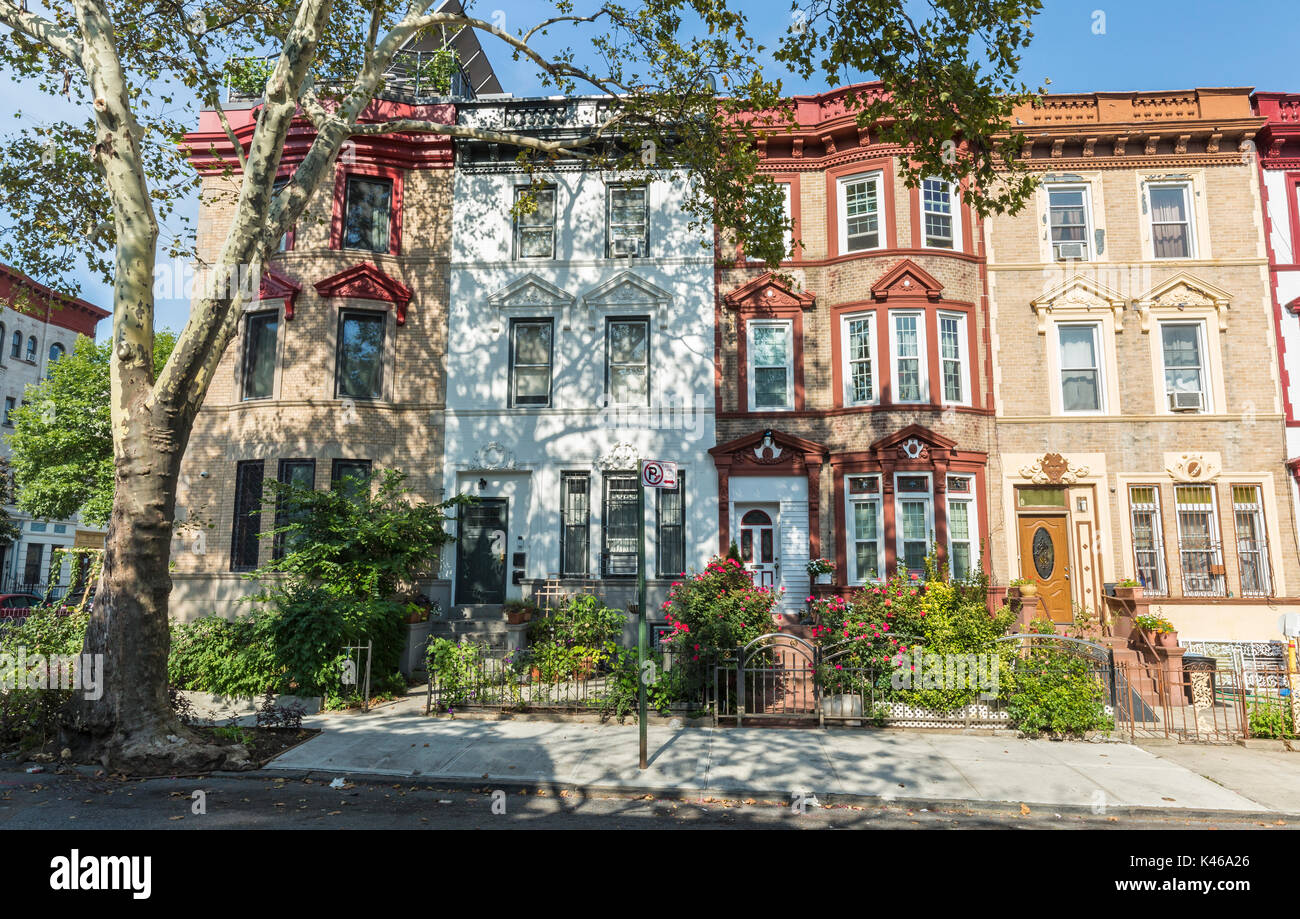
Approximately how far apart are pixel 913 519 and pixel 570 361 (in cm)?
873

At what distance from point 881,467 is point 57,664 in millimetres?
15008

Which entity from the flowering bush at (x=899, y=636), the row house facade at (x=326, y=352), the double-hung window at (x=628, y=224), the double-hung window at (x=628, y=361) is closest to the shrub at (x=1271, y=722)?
the flowering bush at (x=899, y=636)

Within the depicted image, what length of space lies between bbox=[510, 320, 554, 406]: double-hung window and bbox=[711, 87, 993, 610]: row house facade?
13.8ft

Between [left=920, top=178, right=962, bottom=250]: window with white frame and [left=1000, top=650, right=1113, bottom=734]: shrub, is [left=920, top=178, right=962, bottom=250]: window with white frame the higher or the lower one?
the higher one

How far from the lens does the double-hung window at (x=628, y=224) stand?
18.9 m

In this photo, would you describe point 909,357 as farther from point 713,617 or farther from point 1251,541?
point 713,617

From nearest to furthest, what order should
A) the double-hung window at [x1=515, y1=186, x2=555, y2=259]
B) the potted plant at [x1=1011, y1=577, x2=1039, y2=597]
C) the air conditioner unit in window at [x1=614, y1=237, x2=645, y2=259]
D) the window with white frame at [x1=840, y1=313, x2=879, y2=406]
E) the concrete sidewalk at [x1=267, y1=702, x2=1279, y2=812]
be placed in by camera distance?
the concrete sidewalk at [x1=267, y1=702, x2=1279, y2=812] < the potted plant at [x1=1011, y1=577, x2=1039, y2=597] < the window with white frame at [x1=840, y1=313, x2=879, y2=406] < the air conditioner unit in window at [x1=614, y1=237, x2=645, y2=259] < the double-hung window at [x1=515, y1=186, x2=555, y2=259]

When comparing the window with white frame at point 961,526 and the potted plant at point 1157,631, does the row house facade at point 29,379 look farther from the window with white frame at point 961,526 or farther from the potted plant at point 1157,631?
the potted plant at point 1157,631

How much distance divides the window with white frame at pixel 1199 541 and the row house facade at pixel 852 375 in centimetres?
447

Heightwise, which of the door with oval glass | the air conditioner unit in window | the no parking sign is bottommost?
the door with oval glass

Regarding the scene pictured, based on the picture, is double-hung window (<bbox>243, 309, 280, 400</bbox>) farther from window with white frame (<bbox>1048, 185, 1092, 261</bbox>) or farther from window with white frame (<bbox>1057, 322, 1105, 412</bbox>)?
window with white frame (<bbox>1048, 185, 1092, 261</bbox>)

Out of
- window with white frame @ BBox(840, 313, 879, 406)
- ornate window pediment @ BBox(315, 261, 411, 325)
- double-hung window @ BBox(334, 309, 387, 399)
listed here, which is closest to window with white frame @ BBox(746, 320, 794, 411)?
window with white frame @ BBox(840, 313, 879, 406)

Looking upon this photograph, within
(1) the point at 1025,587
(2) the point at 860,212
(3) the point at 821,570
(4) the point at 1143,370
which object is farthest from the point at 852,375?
(4) the point at 1143,370

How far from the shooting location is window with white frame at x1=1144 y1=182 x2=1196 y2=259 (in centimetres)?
1817
